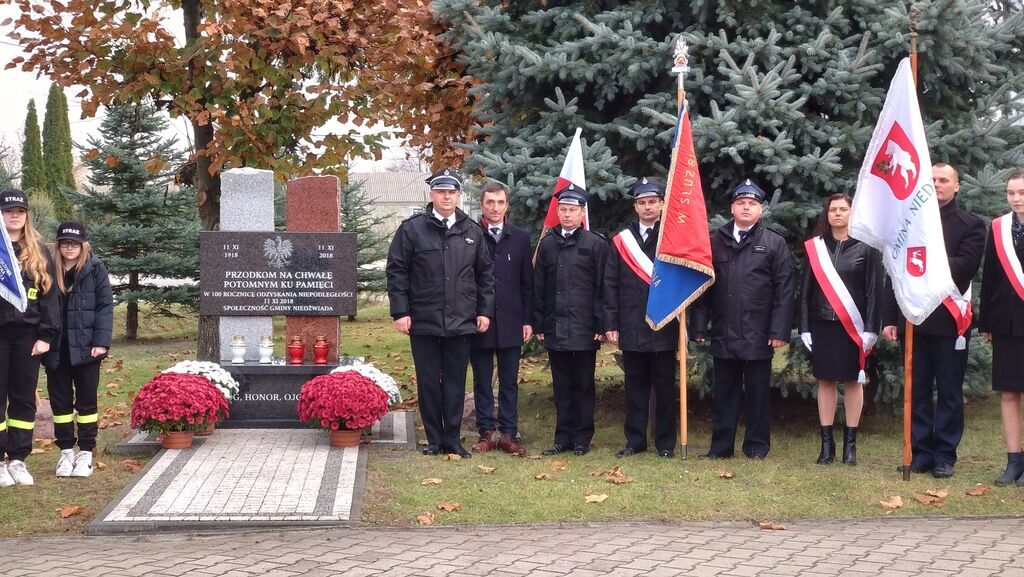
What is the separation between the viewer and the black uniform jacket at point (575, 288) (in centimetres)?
823

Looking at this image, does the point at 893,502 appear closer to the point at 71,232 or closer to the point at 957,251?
the point at 957,251

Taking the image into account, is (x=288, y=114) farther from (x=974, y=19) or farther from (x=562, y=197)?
(x=974, y=19)

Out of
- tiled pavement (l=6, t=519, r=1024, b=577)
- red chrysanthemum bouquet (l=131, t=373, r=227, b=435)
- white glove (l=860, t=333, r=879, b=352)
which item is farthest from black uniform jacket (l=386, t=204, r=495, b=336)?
white glove (l=860, t=333, r=879, b=352)

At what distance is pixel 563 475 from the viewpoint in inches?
296

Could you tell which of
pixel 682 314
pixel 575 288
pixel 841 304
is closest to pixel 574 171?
pixel 575 288

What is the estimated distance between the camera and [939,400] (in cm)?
753

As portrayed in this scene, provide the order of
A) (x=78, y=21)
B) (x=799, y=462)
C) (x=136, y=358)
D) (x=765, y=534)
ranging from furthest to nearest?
(x=136, y=358)
(x=78, y=21)
(x=799, y=462)
(x=765, y=534)

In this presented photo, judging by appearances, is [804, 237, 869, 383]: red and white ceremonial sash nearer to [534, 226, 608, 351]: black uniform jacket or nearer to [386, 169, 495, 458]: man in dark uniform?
[534, 226, 608, 351]: black uniform jacket

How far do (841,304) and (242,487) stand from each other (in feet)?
13.6

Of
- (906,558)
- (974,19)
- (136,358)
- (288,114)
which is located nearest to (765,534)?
(906,558)

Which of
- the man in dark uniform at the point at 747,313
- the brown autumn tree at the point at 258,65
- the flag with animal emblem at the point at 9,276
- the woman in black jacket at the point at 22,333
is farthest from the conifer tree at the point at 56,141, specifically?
the man in dark uniform at the point at 747,313

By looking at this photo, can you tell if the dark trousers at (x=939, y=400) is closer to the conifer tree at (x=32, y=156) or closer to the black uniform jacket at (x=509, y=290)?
the black uniform jacket at (x=509, y=290)

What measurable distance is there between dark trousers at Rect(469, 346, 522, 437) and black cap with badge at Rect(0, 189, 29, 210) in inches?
132

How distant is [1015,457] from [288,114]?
8.53m
